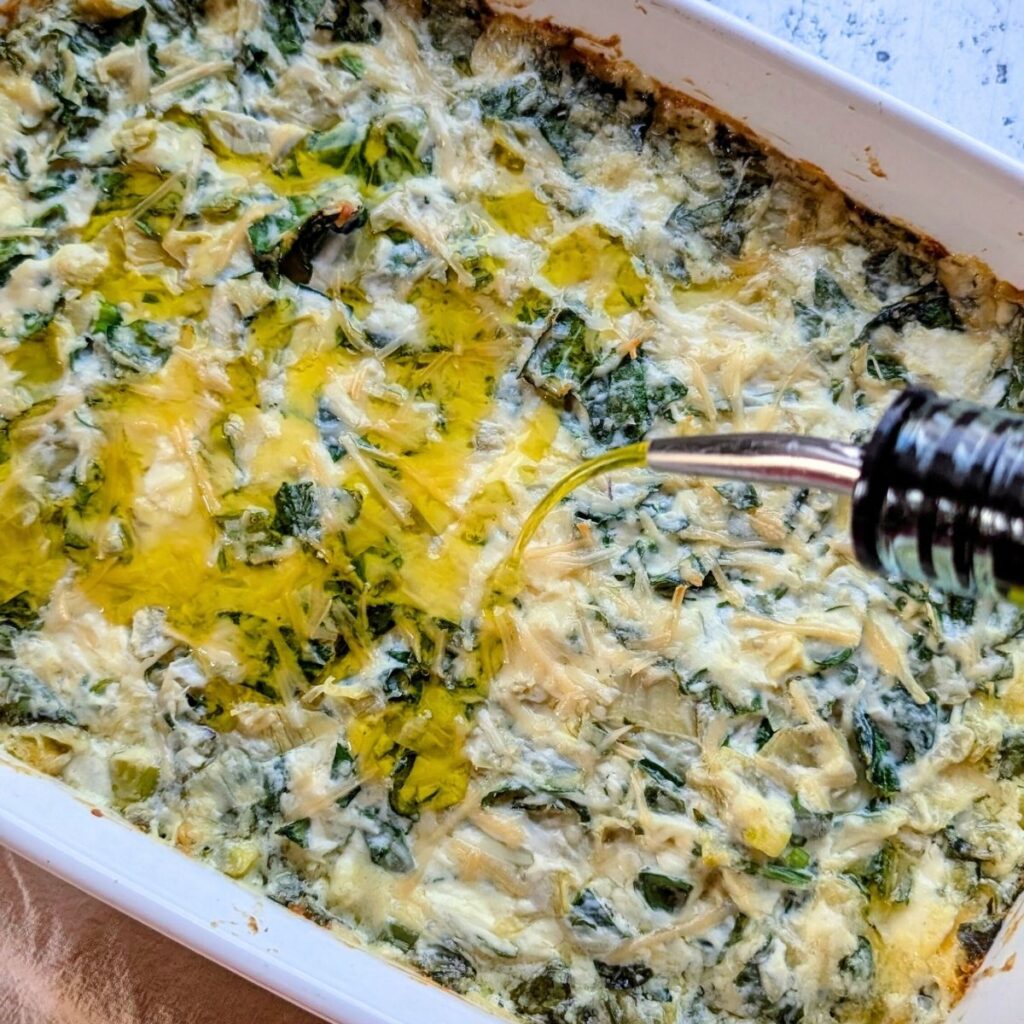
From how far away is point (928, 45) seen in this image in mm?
2348

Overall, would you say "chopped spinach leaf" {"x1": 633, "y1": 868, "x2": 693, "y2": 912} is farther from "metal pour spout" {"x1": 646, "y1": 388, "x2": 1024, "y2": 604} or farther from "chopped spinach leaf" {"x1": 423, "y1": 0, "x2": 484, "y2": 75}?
"chopped spinach leaf" {"x1": 423, "y1": 0, "x2": 484, "y2": 75}

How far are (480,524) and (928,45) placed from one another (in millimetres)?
1355

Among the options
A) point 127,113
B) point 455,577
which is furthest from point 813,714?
point 127,113

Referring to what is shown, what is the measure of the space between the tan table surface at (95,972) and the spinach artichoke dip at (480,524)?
0.28 metres

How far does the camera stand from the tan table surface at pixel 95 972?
1972mm

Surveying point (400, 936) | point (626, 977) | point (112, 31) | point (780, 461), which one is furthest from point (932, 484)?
point (112, 31)

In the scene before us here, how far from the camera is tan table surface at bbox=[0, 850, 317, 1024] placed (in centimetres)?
197

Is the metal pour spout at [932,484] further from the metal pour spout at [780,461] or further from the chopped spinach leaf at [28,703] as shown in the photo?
the chopped spinach leaf at [28,703]

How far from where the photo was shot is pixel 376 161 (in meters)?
2.16

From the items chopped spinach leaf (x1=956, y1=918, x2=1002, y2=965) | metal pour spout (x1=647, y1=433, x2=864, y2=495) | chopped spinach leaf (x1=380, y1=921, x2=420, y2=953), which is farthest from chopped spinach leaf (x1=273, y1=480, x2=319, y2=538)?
chopped spinach leaf (x1=956, y1=918, x2=1002, y2=965)

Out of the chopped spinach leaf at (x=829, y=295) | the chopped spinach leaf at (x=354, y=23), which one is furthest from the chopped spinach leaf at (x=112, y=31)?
the chopped spinach leaf at (x=829, y=295)

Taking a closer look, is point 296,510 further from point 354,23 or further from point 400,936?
point 354,23

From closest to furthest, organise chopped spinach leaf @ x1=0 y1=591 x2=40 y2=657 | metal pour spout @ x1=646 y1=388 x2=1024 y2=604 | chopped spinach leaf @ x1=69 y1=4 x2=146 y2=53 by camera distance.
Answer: metal pour spout @ x1=646 y1=388 x2=1024 y2=604 < chopped spinach leaf @ x1=0 y1=591 x2=40 y2=657 < chopped spinach leaf @ x1=69 y1=4 x2=146 y2=53

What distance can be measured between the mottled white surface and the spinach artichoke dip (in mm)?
450
